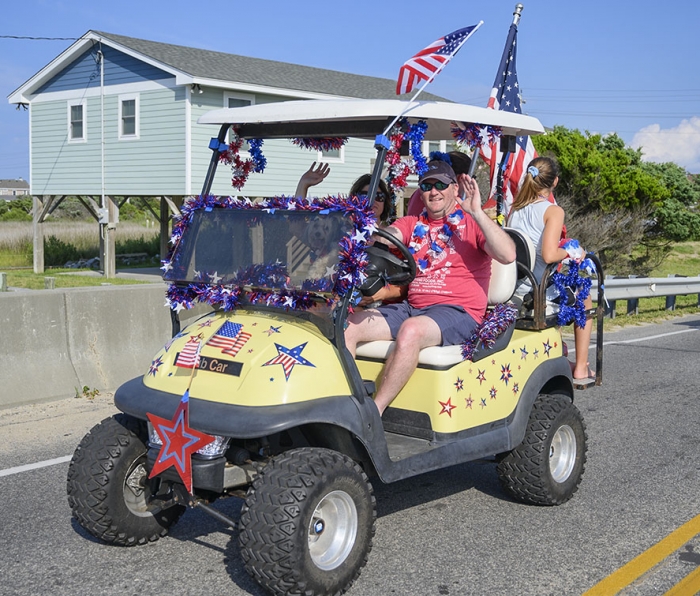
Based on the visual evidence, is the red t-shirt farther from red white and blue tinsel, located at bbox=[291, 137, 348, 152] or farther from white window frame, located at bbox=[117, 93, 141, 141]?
white window frame, located at bbox=[117, 93, 141, 141]

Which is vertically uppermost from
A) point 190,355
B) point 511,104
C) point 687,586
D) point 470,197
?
point 511,104

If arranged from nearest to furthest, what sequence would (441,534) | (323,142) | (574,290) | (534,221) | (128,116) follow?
(441,534) < (323,142) < (574,290) < (534,221) < (128,116)

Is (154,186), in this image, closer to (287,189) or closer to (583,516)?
(287,189)

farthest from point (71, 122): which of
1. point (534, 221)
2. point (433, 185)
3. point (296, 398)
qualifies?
point (296, 398)

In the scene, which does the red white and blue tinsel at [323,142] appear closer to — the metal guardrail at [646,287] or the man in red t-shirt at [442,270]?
the man in red t-shirt at [442,270]

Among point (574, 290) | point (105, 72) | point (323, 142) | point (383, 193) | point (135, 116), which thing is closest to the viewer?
point (323, 142)

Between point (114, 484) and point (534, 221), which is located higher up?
point (534, 221)

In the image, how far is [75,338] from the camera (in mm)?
7410

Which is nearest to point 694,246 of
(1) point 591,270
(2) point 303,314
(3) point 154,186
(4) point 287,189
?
(4) point 287,189

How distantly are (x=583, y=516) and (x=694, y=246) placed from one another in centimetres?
3441

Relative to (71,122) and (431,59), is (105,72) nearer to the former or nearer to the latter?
(71,122)

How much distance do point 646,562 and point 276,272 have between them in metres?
2.22

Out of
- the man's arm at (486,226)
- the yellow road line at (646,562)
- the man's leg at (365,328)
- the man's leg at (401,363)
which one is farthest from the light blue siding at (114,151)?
the yellow road line at (646,562)

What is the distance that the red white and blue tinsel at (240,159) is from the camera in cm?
Result: 480
